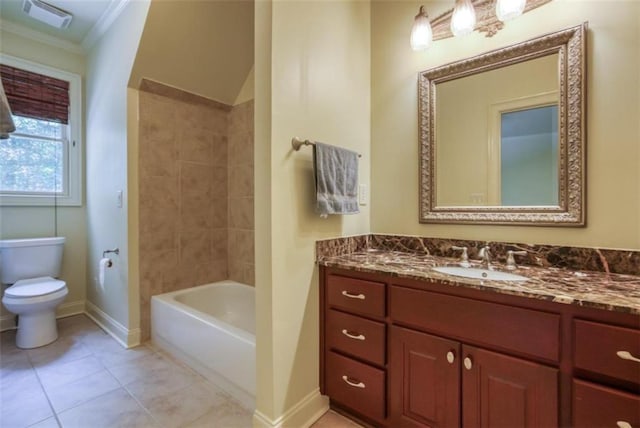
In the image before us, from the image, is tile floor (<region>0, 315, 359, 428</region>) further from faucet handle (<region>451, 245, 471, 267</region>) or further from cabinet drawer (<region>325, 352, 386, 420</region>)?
faucet handle (<region>451, 245, 471, 267</region>)

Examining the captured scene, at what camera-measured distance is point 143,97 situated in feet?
7.34

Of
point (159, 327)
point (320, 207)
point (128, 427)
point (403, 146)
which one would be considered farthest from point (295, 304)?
point (159, 327)

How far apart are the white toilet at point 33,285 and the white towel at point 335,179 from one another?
7.40 ft

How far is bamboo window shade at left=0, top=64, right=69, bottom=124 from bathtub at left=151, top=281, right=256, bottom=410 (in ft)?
6.53

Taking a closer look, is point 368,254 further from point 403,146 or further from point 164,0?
point 164,0

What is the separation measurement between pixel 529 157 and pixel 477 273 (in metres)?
0.61

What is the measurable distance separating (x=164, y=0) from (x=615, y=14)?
2.38 metres

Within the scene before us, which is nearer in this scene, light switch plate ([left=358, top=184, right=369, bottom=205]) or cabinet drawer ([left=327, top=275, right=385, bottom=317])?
cabinet drawer ([left=327, top=275, right=385, bottom=317])

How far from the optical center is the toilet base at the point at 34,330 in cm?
217

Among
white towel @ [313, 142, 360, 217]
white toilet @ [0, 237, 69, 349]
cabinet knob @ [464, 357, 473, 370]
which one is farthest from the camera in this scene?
white toilet @ [0, 237, 69, 349]

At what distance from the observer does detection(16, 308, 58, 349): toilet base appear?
7.11 ft

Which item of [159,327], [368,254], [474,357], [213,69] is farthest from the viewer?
[213,69]

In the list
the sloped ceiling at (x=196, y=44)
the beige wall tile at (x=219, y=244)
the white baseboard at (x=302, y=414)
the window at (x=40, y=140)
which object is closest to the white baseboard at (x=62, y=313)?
the window at (x=40, y=140)

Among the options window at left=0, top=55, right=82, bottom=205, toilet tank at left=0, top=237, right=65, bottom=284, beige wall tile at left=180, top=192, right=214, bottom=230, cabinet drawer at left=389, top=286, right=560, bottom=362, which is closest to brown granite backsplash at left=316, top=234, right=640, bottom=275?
cabinet drawer at left=389, top=286, right=560, bottom=362
